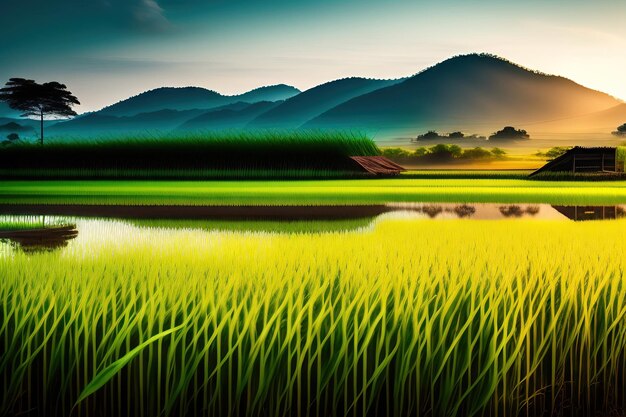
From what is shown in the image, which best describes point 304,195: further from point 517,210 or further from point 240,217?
point 517,210

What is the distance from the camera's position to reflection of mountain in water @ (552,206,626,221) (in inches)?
451

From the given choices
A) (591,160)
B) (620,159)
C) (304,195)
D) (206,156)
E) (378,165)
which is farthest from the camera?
(378,165)

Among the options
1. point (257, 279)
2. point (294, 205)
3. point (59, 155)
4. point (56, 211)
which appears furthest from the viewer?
point (59, 155)

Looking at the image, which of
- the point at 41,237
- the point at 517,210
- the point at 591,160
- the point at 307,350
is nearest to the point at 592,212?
the point at 517,210

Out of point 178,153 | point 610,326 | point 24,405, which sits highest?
point 178,153

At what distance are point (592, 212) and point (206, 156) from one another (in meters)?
13.9

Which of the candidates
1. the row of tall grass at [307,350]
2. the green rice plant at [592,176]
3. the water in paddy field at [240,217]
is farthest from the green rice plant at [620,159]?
the row of tall grass at [307,350]

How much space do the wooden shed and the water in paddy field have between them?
26.3 ft

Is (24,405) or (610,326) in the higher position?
(610,326)

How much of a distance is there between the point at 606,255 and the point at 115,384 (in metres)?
4.12

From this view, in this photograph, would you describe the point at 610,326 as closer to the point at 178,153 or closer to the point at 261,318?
the point at 261,318

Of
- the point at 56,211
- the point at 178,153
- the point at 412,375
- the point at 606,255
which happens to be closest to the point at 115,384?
the point at 412,375

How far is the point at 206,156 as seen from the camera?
23.2 metres

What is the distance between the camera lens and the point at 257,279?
458 cm
